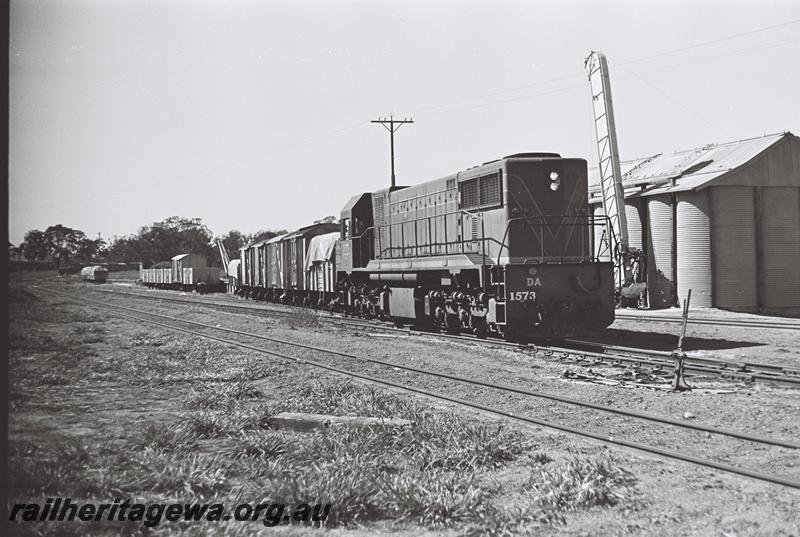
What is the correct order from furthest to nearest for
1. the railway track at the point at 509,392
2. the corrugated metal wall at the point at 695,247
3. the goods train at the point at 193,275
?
the goods train at the point at 193,275 < the corrugated metal wall at the point at 695,247 < the railway track at the point at 509,392

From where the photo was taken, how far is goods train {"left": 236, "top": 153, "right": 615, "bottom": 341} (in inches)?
517

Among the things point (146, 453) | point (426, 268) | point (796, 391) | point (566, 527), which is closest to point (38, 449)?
point (146, 453)

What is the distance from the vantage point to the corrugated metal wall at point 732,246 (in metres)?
23.7

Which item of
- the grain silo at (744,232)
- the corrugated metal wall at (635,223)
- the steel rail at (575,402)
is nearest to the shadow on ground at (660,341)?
the steel rail at (575,402)

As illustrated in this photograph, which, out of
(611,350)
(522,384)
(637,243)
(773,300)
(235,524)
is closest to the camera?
(235,524)

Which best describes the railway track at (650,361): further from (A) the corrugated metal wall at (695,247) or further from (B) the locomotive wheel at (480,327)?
(A) the corrugated metal wall at (695,247)

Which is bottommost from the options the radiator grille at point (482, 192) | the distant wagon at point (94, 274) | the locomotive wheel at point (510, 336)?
the locomotive wheel at point (510, 336)

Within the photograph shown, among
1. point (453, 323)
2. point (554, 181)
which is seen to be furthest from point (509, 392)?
point (453, 323)

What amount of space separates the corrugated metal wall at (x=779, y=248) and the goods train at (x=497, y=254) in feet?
41.6

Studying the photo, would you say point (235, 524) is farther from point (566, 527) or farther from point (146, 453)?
point (566, 527)

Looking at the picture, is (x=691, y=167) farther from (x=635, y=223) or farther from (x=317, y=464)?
(x=317, y=464)

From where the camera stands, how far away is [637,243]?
26.8m

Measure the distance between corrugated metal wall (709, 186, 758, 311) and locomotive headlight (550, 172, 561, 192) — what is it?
12.4 metres

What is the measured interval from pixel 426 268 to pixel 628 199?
1432 cm
